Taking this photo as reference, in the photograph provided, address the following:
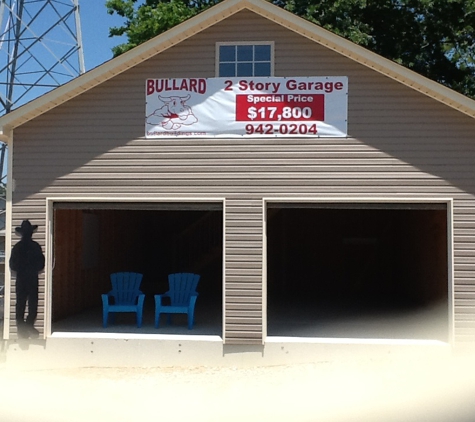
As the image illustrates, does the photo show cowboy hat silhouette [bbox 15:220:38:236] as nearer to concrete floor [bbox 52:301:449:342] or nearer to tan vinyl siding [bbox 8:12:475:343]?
tan vinyl siding [bbox 8:12:475:343]

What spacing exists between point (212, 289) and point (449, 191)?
30.6 feet

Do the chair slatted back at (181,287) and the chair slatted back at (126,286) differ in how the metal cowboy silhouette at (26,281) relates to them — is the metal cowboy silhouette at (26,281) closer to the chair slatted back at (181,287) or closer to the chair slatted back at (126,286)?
the chair slatted back at (126,286)

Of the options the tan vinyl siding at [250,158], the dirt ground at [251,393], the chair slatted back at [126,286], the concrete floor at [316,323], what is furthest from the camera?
the chair slatted back at [126,286]

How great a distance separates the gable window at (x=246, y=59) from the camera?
9.80 metres

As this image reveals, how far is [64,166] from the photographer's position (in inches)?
388

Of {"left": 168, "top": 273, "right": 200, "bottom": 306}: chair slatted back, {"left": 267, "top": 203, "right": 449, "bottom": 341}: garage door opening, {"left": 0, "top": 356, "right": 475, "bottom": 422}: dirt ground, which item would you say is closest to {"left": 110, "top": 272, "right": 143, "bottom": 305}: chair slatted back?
{"left": 168, "top": 273, "right": 200, "bottom": 306}: chair slatted back

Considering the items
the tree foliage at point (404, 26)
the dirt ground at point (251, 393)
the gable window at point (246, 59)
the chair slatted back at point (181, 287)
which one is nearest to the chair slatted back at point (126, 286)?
the chair slatted back at point (181, 287)

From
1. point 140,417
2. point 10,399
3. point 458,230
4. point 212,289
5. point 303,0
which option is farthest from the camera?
point 303,0

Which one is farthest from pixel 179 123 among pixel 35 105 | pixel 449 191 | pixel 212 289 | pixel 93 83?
pixel 212 289

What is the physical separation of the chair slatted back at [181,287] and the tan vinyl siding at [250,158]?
1859 millimetres

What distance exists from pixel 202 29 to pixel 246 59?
809 mm

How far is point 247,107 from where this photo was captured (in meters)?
9.72

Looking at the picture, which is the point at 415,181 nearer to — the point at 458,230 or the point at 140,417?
the point at 458,230

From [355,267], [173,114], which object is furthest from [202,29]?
[355,267]
